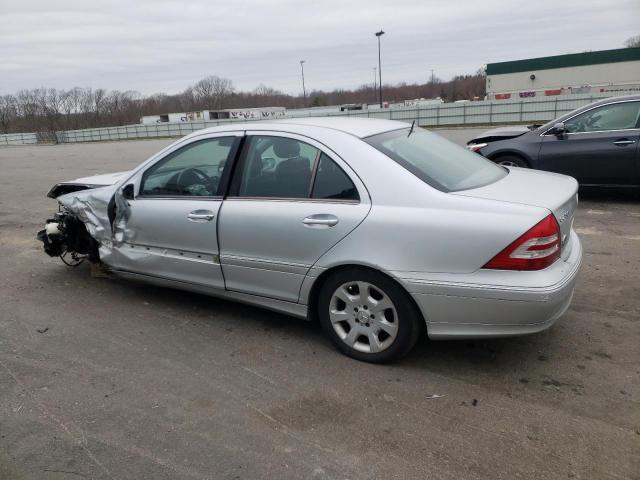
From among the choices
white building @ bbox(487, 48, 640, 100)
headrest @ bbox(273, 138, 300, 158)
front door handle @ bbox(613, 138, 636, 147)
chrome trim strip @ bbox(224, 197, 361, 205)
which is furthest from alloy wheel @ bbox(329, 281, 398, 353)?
white building @ bbox(487, 48, 640, 100)

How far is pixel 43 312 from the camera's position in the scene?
184 inches

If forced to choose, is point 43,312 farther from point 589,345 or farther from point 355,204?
point 589,345

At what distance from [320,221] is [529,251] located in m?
1.28

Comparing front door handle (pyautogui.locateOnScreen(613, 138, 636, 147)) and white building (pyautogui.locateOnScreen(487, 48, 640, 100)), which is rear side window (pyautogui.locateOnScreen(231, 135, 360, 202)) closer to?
front door handle (pyautogui.locateOnScreen(613, 138, 636, 147))

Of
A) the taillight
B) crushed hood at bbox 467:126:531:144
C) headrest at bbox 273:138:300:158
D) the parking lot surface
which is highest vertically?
headrest at bbox 273:138:300:158

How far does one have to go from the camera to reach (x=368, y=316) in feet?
11.1

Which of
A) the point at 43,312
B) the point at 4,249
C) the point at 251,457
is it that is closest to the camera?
the point at 251,457

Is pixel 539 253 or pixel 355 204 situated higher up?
pixel 355 204

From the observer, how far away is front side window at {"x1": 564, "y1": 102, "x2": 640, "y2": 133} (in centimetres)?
735

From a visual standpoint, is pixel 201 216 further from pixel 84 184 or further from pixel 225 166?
pixel 84 184

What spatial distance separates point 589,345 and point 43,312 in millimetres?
4444

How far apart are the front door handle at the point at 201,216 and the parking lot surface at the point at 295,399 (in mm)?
878

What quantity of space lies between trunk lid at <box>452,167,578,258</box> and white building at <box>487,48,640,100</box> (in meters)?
57.7

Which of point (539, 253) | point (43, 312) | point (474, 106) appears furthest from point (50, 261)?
point (474, 106)
